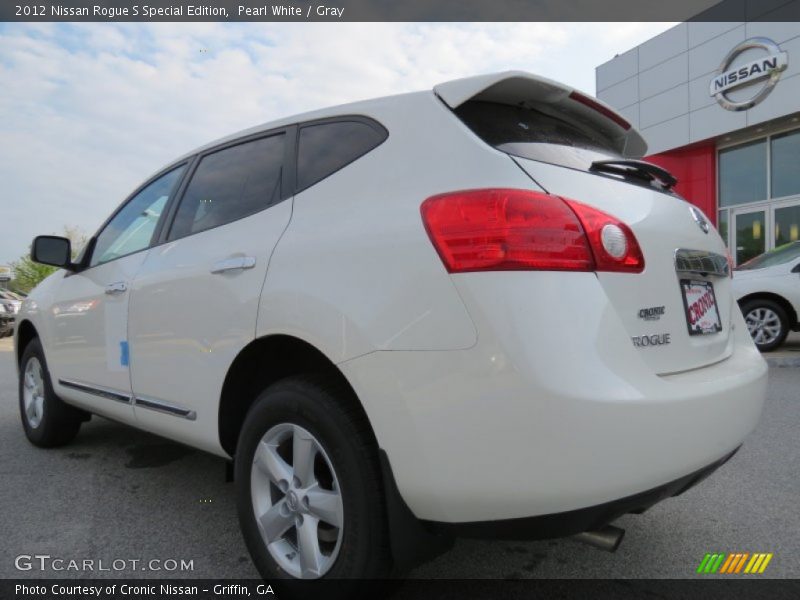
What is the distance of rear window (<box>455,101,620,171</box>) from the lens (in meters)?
1.79

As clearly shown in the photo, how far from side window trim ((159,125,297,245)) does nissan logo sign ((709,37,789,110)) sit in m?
14.4

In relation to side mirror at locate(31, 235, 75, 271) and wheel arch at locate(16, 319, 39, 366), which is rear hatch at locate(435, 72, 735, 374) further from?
wheel arch at locate(16, 319, 39, 366)

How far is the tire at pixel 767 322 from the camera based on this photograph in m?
7.43

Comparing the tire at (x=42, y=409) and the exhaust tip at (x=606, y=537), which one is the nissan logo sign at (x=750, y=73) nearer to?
the exhaust tip at (x=606, y=537)

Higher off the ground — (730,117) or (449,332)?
(730,117)

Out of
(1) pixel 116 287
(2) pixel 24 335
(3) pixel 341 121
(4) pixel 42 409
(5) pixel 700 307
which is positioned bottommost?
(4) pixel 42 409

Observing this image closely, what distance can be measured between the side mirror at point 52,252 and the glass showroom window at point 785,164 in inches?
582

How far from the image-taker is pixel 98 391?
309 cm

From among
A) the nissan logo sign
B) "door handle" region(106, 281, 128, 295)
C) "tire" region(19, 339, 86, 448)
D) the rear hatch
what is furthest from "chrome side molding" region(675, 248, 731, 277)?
the nissan logo sign

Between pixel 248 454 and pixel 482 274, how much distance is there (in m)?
1.10

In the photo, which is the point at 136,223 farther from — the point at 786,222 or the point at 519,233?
the point at 786,222

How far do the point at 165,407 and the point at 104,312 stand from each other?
2.69ft

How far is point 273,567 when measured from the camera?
1931 millimetres

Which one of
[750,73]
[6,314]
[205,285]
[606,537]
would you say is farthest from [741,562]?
[6,314]
